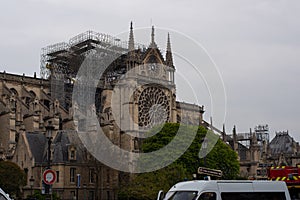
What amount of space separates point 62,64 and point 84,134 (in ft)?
79.4

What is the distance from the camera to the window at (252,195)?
16828 millimetres

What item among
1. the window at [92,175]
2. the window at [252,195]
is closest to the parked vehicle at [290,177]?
the window at [252,195]

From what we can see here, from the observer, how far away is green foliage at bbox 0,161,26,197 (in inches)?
1889

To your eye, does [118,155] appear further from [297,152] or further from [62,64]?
[297,152]

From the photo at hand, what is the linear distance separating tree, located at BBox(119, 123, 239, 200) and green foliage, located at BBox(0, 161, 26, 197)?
10.5 meters

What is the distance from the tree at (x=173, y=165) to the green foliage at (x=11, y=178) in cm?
1055

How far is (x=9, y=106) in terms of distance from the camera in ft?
210

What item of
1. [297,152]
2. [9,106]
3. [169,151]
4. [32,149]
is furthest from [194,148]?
[297,152]

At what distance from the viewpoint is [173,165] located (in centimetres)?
5419

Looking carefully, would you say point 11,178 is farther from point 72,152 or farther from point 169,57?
point 169,57

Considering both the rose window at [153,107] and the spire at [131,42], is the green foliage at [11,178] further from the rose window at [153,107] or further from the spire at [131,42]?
the spire at [131,42]

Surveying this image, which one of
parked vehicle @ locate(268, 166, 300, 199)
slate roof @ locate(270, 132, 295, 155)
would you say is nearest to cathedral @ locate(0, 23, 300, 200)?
slate roof @ locate(270, 132, 295, 155)

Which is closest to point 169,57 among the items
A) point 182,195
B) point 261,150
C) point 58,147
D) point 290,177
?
point 261,150

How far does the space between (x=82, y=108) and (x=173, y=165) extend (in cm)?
2353
